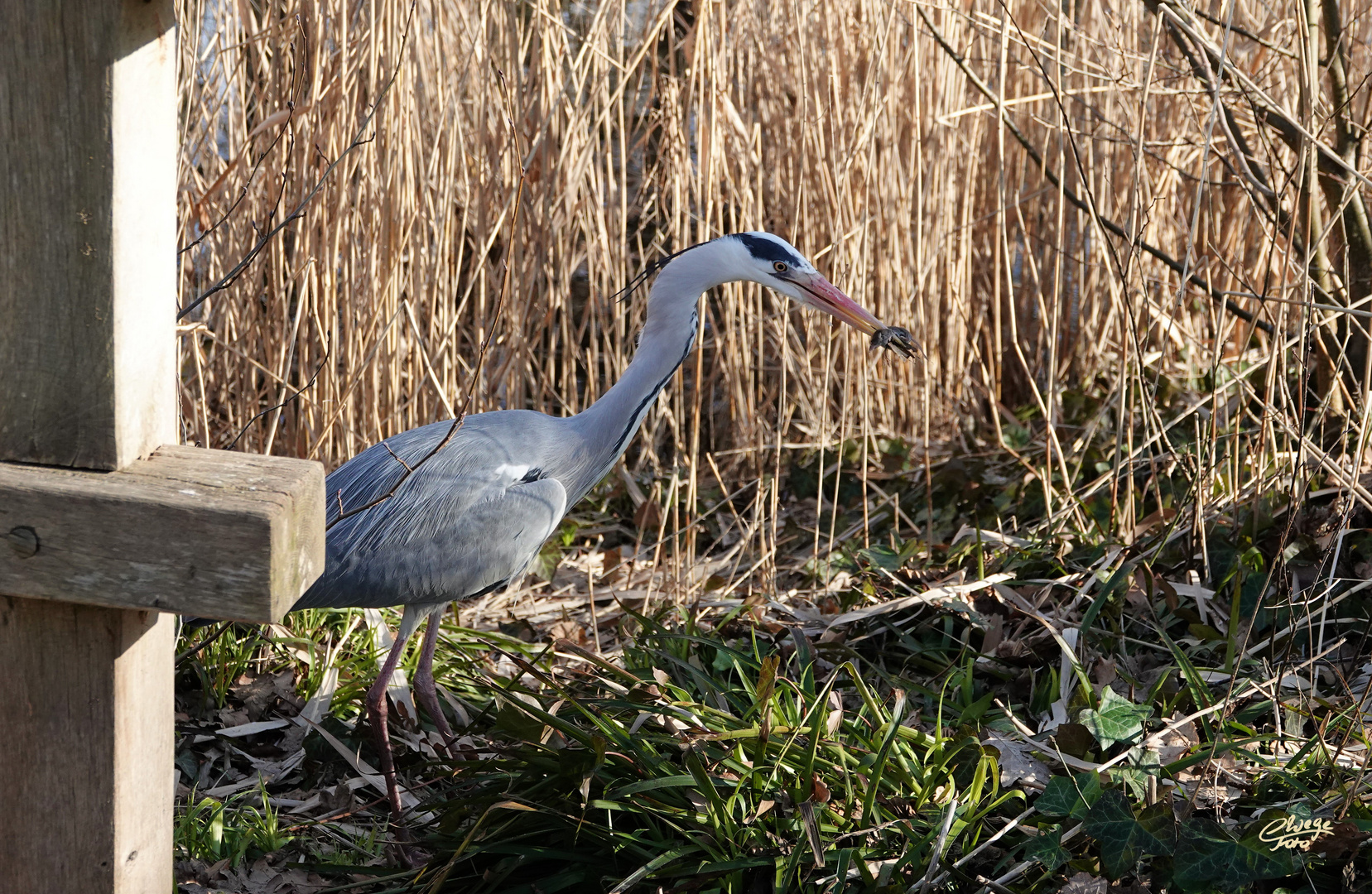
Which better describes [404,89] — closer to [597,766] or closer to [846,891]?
[597,766]

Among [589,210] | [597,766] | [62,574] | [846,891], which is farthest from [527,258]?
[62,574]

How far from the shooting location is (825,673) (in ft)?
8.68

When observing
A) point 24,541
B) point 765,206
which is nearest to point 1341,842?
point 24,541

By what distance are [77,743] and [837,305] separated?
1.84m

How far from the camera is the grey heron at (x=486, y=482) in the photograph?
7.84 ft

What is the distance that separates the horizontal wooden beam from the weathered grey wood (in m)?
0.06

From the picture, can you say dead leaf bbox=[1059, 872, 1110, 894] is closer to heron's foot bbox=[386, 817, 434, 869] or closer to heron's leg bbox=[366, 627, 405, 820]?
heron's foot bbox=[386, 817, 434, 869]

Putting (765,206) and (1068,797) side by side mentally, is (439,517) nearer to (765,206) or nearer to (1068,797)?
(1068,797)

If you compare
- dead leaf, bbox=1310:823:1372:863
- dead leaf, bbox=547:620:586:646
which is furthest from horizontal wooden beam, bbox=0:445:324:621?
dead leaf, bbox=547:620:586:646

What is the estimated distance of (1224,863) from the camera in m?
1.71

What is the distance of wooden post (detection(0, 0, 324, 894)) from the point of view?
1.09 metres

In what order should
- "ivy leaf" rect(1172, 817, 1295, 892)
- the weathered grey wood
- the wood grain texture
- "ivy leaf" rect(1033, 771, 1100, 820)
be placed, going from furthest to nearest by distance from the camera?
"ivy leaf" rect(1033, 771, 1100, 820), "ivy leaf" rect(1172, 817, 1295, 892), the wood grain texture, the weathered grey wood

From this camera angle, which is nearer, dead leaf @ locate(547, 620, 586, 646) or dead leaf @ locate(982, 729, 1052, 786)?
dead leaf @ locate(982, 729, 1052, 786)

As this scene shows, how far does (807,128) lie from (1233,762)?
6.94ft
